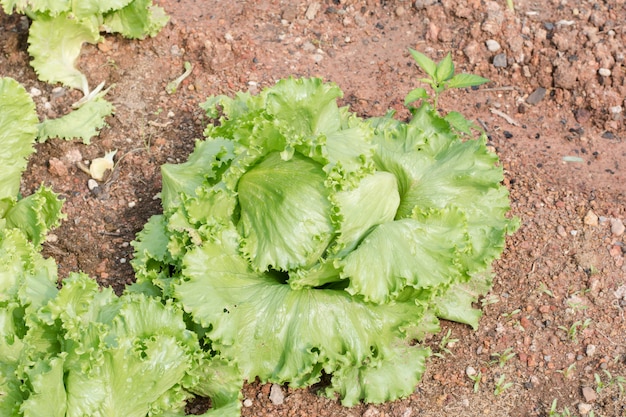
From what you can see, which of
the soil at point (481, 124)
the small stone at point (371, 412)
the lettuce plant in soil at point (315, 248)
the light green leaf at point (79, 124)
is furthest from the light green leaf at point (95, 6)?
the small stone at point (371, 412)

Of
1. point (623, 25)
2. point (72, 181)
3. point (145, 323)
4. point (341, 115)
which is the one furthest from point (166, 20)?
point (623, 25)

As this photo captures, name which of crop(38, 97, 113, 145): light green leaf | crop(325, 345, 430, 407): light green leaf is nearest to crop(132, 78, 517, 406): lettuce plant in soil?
crop(325, 345, 430, 407): light green leaf

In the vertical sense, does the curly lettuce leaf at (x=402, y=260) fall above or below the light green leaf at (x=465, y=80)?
below

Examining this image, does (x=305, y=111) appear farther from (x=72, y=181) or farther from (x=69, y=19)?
(x=69, y=19)

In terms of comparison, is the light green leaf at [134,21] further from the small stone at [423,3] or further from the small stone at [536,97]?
the small stone at [536,97]

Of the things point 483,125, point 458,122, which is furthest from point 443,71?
point 483,125

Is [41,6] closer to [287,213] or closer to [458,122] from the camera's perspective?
[287,213]

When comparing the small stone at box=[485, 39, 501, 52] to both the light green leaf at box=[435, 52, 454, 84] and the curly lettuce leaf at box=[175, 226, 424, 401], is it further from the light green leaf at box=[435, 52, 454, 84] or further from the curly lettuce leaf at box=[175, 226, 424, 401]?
the curly lettuce leaf at box=[175, 226, 424, 401]
